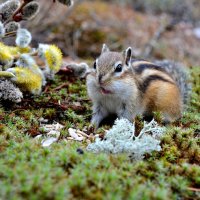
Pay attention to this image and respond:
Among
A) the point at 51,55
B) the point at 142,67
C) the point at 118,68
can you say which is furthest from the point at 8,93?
the point at 142,67

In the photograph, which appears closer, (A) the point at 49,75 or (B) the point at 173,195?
(B) the point at 173,195

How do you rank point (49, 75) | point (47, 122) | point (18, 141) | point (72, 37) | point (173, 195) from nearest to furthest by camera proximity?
point (173, 195)
point (18, 141)
point (47, 122)
point (49, 75)
point (72, 37)

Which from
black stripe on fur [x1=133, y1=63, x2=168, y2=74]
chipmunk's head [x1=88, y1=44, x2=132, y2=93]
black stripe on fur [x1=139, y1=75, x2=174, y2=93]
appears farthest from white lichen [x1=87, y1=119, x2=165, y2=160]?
black stripe on fur [x1=133, y1=63, x2=168, y2=74]

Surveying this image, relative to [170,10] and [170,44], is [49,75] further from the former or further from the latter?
[170,10]

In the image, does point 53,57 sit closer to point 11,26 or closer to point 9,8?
point 11,26

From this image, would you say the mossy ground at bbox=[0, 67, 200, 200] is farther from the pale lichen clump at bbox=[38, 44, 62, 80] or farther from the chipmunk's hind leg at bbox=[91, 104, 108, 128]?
the pale lichen clump at bbox=[38, 44, 62, 80]

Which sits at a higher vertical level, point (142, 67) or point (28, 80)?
point (142, 67)

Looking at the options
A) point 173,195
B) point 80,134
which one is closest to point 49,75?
point 80,134
